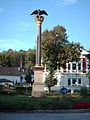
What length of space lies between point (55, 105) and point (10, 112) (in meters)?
3.35

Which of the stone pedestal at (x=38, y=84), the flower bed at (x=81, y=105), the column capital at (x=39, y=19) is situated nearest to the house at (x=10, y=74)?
the column capital at (x=39, y=19)

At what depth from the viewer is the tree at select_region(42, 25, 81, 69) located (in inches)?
2431

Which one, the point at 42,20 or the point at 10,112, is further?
the point at 42,20

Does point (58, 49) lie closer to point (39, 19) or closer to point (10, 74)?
point (39, 19)

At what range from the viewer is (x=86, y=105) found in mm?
24359

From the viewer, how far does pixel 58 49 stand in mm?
61844

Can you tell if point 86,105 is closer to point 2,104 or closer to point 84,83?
point 2,104

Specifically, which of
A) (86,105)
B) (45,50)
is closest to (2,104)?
(86,105)

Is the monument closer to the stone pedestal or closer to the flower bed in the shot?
the stone pedestal

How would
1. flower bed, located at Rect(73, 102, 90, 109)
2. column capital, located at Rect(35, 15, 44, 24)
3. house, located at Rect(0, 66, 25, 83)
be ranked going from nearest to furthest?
flower bed, located at Rect(73, 102, 90, 109) < column capital, located at Rect(35, 15, 44, 24) < house, located at Rect(0, 66, 25, 83)

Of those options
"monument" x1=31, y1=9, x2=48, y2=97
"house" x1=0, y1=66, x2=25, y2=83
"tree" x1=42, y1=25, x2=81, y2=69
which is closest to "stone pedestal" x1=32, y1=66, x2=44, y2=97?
"monument" x1=31, y1=9, x2=48, y2=97

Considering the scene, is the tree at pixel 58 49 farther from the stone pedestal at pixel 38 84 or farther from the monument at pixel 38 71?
the stone pedestal at pixel 38 84

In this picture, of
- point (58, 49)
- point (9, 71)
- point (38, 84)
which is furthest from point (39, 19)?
point (9, 71)

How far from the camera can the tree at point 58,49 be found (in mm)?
61750
